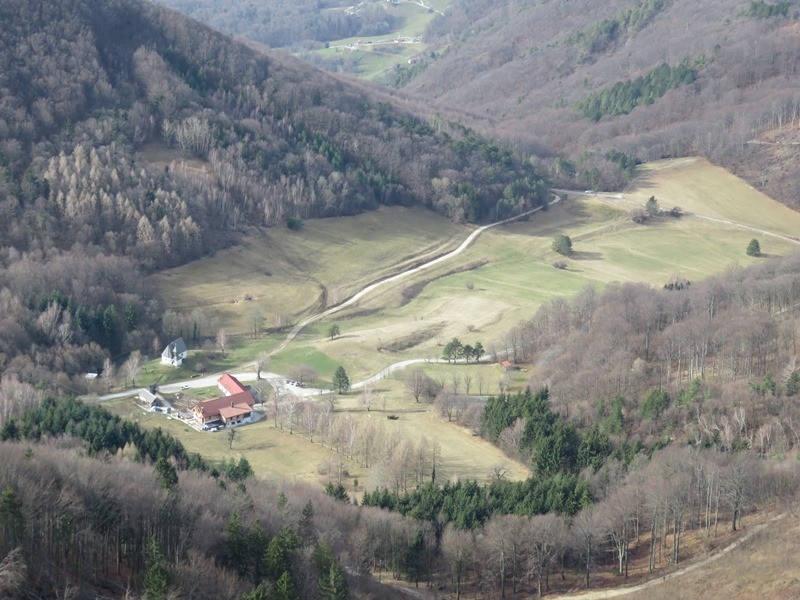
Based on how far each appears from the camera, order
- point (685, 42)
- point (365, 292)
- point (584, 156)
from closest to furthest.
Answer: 1. point (365, 292)
2. point (584, 156)
3. point (685, 42)

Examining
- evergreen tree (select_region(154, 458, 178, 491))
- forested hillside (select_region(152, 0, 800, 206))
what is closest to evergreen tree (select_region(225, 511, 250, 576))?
evergreen tree (select_region(154, 458, 178, 491))

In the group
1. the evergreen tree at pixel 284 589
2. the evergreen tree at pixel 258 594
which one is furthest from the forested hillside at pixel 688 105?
the evergreen tree at pixel 258 594

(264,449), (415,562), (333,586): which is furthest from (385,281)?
(333,586)

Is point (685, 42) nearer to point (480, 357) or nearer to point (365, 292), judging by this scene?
point (365, 292)

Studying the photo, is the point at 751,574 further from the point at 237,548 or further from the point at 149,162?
the point at 149,162

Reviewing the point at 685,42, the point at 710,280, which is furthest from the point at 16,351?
the point at 685,42

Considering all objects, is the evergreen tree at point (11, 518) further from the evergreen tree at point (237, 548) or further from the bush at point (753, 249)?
the bush at point (753, 249)

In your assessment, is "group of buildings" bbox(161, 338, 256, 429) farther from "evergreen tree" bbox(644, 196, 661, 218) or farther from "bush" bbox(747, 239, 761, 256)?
"evergreen tree" bbox(644, 196, 661, 218)
